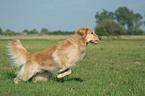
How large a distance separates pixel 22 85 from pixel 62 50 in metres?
1.67

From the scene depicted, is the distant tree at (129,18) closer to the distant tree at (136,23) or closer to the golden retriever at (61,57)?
the distant tree at (136,23)

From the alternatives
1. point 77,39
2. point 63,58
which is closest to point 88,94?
point 63,58

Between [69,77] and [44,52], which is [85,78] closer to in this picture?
[69,77]

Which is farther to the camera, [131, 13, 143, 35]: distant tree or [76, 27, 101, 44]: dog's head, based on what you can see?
[131, 13, 143, 35]: distant tree

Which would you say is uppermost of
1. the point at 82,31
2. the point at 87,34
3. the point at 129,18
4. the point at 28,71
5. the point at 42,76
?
the point at 129,18

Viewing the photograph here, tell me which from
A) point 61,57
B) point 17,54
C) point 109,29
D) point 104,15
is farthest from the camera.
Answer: point 104,15

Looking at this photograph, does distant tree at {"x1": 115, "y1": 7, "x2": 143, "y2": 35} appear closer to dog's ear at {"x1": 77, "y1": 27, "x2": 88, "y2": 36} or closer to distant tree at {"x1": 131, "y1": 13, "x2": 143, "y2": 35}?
distant tree at {"x1": 131, "y1": 13, "x2": 143, "y2": 35}

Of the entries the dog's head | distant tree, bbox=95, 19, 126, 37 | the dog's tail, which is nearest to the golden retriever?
the dog's head

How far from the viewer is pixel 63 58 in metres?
5.63

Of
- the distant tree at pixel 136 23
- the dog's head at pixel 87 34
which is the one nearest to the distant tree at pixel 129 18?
the distant tree at pixel 136 23

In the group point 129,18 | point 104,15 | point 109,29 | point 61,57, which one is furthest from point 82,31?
point 129,18

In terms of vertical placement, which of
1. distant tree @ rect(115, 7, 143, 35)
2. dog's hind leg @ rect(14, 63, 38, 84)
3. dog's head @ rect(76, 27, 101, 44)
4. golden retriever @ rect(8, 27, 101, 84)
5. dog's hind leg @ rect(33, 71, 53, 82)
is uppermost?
distant tree @ rect(115, 7, 143, 35)

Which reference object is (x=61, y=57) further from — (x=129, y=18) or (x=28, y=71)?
(x=129, y=18)

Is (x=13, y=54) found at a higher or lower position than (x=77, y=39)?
lower
